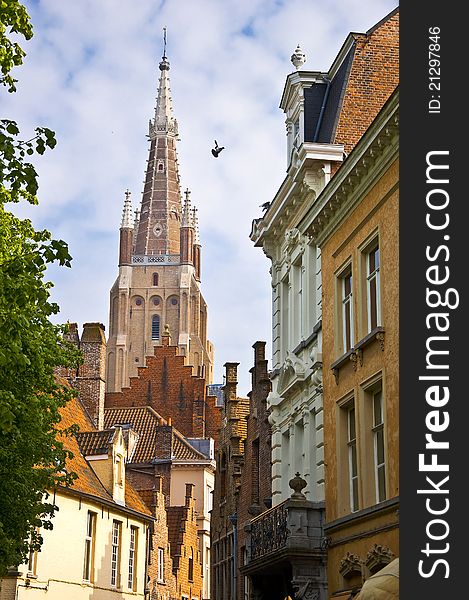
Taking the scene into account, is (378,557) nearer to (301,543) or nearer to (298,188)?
(301,543)

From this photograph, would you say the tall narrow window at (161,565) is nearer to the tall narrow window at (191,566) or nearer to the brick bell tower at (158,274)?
the tall narrow window at (191,566)

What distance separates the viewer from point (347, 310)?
67.9ft

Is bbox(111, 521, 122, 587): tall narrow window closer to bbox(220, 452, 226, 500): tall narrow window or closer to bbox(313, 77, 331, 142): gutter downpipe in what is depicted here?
bbox(220, 452, 226, 500): tall narrow window

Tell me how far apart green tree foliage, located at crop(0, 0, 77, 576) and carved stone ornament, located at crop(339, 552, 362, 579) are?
19.2 feet

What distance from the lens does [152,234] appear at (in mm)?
135250

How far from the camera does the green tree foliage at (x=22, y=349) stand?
46.8 ft

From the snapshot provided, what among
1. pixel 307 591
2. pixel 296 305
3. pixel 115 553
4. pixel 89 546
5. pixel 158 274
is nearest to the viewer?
pixel 307 591

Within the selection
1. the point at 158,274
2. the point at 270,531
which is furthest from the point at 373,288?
the point at 158,274

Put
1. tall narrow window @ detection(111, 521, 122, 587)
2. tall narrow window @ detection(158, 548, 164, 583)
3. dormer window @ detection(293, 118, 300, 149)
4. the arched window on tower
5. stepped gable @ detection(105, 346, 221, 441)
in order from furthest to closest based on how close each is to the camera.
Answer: the arched window on tower → stepped gable @ detection(105, 346, 221, 441) → tall narrow window @ detection(158, 548, 164, 583) → tall narrow window @ detection(111, 521, 122, 587) → dormer window @ detection(293, 118, 300, 149)

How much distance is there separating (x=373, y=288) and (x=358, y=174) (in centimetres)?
208

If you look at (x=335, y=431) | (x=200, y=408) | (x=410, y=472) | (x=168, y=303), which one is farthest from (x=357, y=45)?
(x=168, y=303)

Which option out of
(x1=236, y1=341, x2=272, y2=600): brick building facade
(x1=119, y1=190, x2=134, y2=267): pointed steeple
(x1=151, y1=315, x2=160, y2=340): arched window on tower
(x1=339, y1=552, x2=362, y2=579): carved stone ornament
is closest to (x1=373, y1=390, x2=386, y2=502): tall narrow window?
(x1=339, y1=552, x2=362, y2=579): carved stone ornament

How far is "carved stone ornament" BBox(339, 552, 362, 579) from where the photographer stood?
18.6 meters

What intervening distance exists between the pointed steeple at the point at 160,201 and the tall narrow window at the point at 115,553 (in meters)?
99.4
